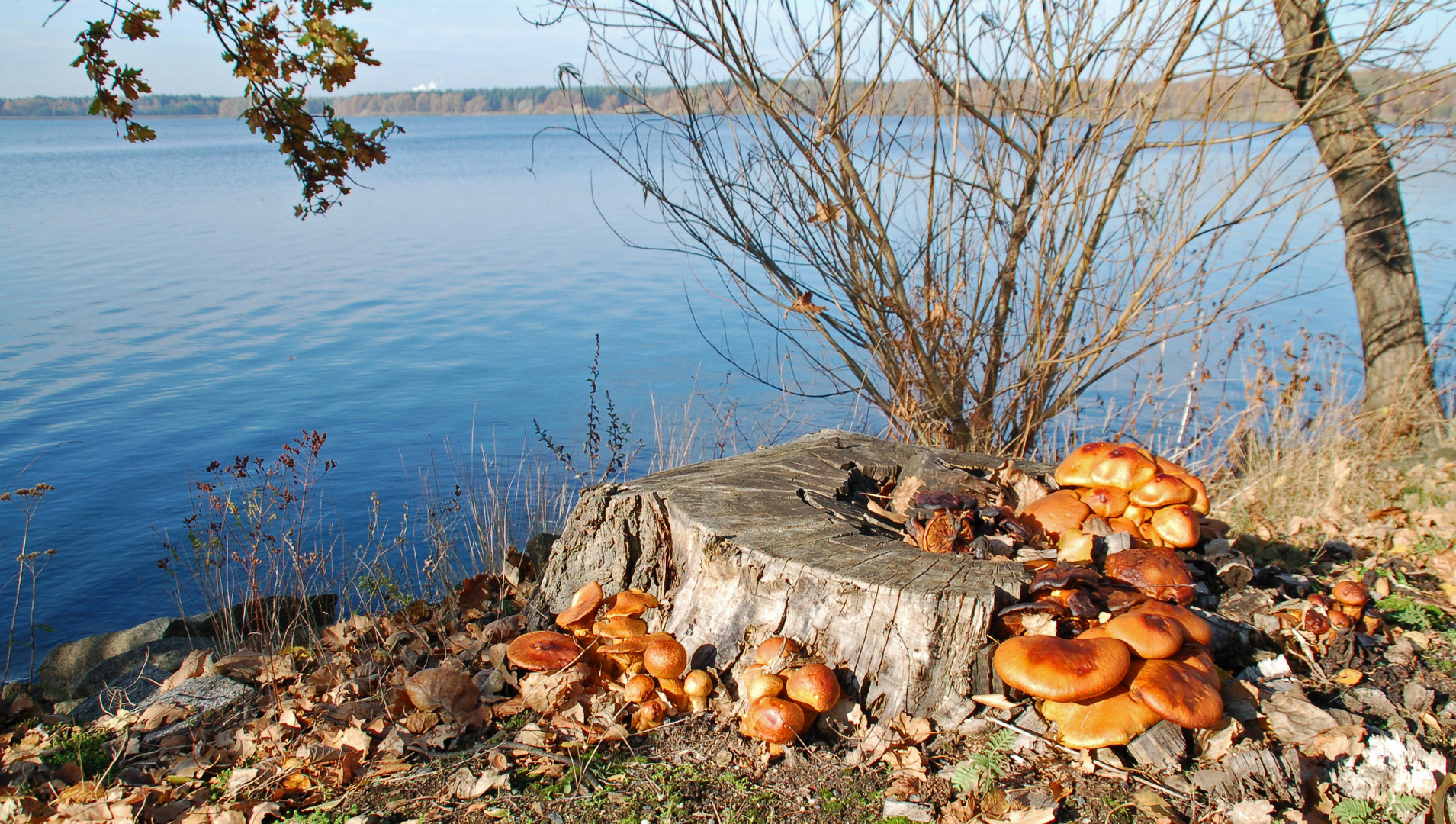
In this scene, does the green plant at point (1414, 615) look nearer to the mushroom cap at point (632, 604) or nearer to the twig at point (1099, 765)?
the twig at point (1099, 765)

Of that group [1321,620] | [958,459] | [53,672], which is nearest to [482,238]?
[53,672]

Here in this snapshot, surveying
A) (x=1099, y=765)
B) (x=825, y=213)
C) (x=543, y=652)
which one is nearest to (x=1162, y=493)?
(x=1099, y=765)

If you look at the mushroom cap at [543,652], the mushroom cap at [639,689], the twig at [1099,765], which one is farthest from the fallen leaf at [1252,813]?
the mushroom cap at [543,652]

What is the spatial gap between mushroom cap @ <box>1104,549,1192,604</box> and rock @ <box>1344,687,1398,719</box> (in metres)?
0.55

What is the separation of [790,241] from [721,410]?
433cm

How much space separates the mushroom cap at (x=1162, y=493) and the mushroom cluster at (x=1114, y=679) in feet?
2.60

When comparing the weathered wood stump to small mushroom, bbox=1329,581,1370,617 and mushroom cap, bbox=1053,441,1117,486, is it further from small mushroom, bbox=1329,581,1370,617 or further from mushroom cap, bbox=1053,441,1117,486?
small mushroom, bbox=1329,581,1370,617

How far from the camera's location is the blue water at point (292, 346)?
26.1 feet

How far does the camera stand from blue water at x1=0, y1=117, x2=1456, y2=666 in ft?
26.1

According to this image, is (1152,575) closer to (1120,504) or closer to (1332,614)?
(1120,504)

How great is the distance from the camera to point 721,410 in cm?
918

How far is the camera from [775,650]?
2.88 metres

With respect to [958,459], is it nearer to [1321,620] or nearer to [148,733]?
[1321,620]

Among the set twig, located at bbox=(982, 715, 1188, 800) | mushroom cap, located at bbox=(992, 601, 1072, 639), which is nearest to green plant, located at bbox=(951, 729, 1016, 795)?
twig, located at bbox=(982, 715, 1188, 800)
